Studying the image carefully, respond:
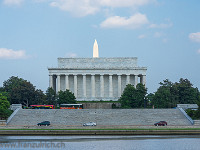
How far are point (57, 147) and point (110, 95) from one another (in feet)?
220

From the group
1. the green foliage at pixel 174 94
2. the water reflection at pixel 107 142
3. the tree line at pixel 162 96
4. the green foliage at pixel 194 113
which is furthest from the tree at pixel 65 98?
the water reflection at pixel 107 142

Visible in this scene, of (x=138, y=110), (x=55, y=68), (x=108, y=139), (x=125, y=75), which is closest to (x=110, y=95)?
(x=125, y=75)

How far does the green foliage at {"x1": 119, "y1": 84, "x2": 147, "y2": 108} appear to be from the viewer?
9606 centimetres

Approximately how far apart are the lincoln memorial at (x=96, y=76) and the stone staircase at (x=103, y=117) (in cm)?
2996

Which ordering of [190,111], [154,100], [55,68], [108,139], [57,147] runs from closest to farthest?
1. [57,147]
2. [108,139]
3. [190,111]
4. [154,100]
5. [55,68]

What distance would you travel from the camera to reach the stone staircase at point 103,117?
253 feet

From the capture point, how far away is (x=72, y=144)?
51469 mm

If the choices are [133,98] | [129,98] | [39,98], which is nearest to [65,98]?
[39,98]

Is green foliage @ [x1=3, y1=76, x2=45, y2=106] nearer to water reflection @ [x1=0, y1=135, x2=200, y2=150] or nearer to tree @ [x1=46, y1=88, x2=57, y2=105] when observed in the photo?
tree @ [x1=46, y1=88, x2=57, y2=105]

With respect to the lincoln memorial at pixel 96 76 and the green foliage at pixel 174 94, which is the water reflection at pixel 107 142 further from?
the lincoln memorial at pixel 96 76

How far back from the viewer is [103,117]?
80.5 metres

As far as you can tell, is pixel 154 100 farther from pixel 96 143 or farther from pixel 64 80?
pixel 96 143

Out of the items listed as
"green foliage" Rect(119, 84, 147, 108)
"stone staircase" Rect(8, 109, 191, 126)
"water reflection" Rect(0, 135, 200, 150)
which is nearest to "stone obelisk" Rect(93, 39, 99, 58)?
"green foliage" Rect(119, 84, 147, 108)

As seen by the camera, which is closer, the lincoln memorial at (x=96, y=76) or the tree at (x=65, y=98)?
the tree at (x=65, y=98)
